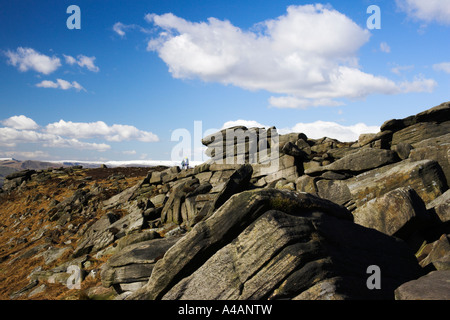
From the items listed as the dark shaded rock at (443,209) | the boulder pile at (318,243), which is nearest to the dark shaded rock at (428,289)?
the boulder pile at (318,243)

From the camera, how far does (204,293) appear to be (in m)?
10.9

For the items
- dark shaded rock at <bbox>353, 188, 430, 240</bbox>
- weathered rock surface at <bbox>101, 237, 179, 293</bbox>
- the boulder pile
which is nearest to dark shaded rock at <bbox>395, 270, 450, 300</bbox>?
the boulder pile

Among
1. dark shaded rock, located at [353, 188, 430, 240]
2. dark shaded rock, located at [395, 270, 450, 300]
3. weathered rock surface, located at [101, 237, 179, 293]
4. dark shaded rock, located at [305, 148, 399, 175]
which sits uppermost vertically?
dark shaded rock, located at [305, 148, 399, 175]

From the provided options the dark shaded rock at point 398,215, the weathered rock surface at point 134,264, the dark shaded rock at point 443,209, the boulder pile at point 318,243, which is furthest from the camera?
the weathered rock surface at point 134,264

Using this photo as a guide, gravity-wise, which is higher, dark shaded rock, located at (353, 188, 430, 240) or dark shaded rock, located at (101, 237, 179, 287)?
dark shaded rock, located at (353, 188, 430, 240)

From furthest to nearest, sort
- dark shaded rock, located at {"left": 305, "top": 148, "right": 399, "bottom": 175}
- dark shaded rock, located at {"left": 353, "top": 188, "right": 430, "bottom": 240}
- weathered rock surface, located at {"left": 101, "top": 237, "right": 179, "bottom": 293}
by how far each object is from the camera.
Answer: dark shaded rock, located at {"left": 305, "top": 148, "right": 399, "bottom": 175} → weathered rock surface, located at {"left": 101, "top": 237, "right": 179, "bottom": 293} → dark shaded rock, located at {"left": 353, "top": 188, "right": 430, "bottom": 240}

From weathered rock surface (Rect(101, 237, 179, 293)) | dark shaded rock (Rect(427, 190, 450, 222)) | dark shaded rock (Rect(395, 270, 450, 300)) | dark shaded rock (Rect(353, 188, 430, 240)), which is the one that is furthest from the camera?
weathered rock surface (Rect(101, 237, 179, 293))

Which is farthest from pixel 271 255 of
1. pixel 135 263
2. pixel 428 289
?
pixel 135 263

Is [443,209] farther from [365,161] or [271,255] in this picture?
[271,255]

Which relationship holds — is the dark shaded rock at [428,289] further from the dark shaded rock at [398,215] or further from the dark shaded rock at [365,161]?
the dark shaded rock at [365,161]

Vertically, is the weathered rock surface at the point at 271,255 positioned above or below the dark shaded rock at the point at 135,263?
above

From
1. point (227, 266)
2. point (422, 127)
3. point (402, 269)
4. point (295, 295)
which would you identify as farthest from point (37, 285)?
point (422, 127)

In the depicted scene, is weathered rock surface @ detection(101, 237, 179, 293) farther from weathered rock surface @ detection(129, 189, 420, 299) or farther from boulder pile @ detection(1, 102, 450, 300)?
weathered rock surface @ detection(129, 189, 420, 299)
